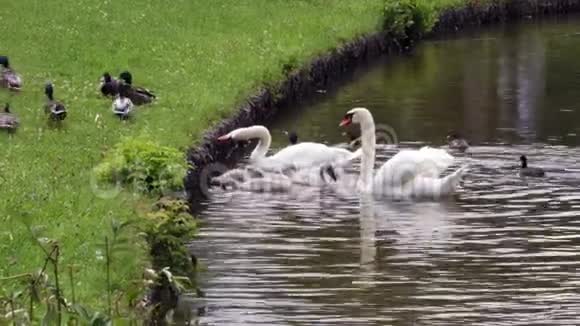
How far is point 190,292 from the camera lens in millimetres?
16672

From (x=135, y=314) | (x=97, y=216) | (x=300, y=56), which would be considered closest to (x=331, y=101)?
(x=300, y=56)

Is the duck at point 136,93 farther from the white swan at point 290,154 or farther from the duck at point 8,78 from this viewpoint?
the white swan at point 290,154

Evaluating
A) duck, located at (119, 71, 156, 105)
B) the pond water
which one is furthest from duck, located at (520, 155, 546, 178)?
duck, located at (119, 71, 156, 105)

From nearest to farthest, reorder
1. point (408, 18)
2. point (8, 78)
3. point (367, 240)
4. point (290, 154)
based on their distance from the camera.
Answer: point (367, 240) < point (290, 154) < point (8, 78) < point (408, 18)

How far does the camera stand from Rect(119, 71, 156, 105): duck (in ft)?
83.9

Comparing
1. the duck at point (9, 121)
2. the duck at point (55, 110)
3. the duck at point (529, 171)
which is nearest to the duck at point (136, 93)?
the duck at point (55, 110)

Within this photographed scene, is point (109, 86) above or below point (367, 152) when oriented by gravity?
above

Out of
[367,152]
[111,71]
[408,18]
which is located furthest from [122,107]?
[408,18]

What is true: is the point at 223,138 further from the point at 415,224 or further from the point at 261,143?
the point at 415,224

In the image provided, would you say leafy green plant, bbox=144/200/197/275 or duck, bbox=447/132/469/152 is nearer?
leafy green plant, bbox=144/200/197/275

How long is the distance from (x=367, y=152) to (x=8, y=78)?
605 centimetres

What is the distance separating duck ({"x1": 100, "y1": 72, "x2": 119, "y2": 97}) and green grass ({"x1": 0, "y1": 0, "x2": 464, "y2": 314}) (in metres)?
0.19

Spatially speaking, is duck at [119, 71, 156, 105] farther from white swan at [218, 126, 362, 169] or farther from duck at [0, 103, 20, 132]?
duck at [0, 103, 20, 132]

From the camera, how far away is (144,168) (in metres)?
19.1
